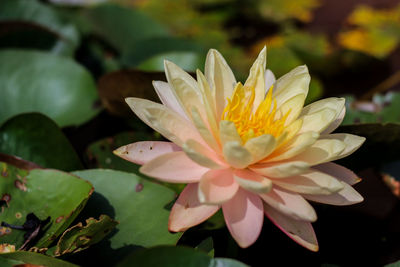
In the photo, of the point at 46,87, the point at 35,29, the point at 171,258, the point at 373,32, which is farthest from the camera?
the point at 373,32

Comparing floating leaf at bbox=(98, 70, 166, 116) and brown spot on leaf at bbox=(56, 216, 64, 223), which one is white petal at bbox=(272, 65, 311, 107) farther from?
brown spot on leaf at bbox=(56, 216, 64, 223)

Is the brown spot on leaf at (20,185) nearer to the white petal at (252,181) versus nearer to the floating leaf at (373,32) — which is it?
the white petal at (252,181)

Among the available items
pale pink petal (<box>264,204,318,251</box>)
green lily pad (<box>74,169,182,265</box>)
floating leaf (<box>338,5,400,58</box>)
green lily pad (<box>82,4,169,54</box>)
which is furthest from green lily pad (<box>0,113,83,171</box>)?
floating leaf (<box>338,5,400,58</box>)

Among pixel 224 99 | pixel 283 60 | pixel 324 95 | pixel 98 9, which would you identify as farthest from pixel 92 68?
pixel 224 99

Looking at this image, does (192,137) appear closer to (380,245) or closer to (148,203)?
(148,203)

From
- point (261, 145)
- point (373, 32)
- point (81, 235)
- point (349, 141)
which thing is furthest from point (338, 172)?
point (373, 32)

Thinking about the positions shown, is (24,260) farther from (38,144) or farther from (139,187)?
(38,144)
